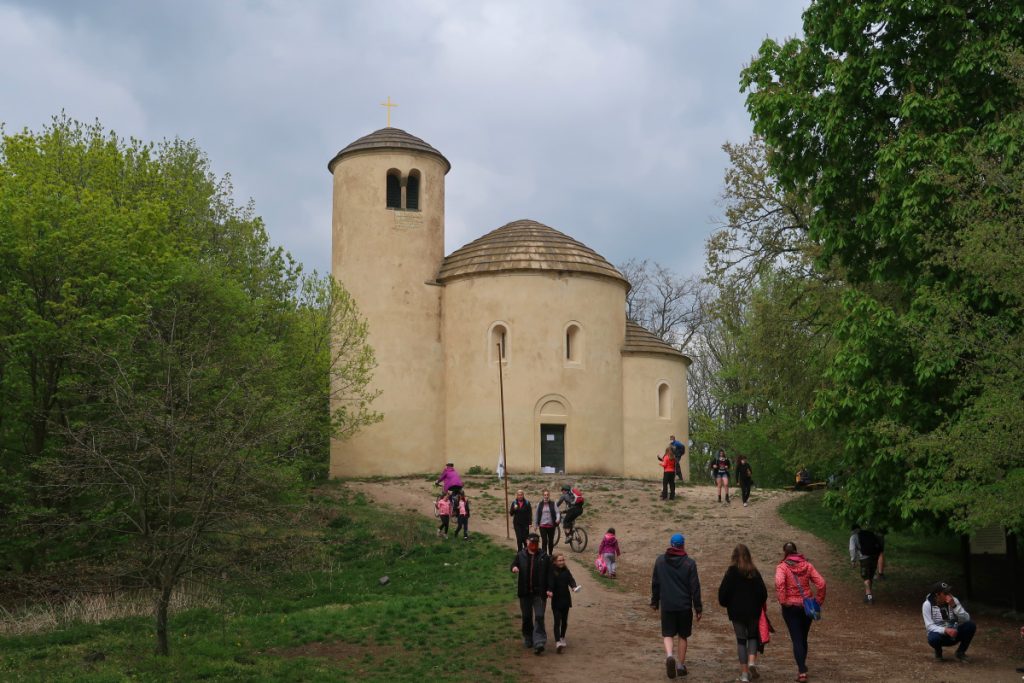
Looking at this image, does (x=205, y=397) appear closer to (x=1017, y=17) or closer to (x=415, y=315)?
(x=1017, y=17)

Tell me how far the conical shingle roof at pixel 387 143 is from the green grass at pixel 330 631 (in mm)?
17842

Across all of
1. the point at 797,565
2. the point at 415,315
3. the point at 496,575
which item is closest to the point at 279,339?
the point at 415,315

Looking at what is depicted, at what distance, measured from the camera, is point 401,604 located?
17953mm

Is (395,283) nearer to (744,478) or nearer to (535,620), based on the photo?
(744,478)

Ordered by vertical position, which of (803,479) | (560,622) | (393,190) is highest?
(393,190)

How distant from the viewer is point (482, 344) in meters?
36.2

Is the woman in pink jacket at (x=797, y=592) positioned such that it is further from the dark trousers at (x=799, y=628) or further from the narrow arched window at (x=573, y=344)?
the narrow arched window at (x=573, y=344)

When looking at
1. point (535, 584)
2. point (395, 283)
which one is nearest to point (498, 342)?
point (395, 283)

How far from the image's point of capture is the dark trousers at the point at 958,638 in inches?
553

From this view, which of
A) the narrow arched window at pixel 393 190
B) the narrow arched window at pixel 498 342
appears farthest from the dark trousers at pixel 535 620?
the narrow arched window at pixel 393 190

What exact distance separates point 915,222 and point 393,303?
22759 millimetres

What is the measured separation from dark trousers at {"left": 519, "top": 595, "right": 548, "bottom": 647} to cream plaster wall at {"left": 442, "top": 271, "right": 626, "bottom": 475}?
19.8 meters

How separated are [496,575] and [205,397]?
6572 mm

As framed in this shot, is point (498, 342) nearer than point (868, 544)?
No
